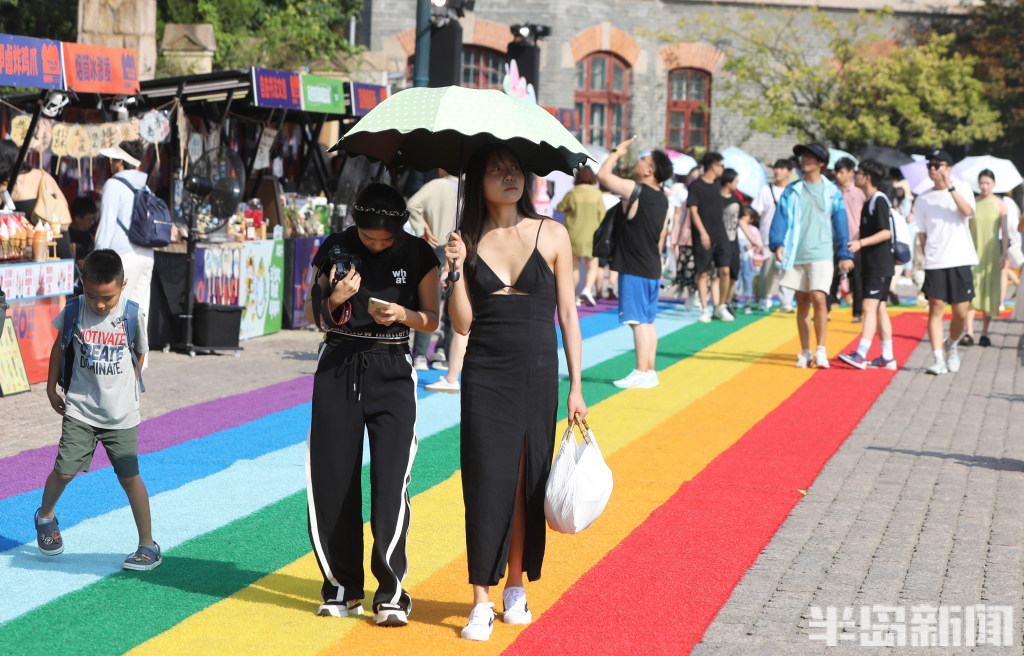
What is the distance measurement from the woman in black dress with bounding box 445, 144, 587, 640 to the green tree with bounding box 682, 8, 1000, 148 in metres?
27.0

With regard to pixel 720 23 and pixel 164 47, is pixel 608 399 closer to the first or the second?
pixel 164 47

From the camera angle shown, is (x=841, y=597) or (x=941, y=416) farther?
(x=941, y=416)

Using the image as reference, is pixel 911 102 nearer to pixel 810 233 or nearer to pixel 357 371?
pixel 810 233

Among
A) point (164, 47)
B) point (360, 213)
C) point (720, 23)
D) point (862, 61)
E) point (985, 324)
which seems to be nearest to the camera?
point (360, 213)

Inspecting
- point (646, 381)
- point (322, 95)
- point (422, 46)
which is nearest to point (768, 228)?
point (322, 95)

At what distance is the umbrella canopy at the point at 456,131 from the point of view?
15.3ft

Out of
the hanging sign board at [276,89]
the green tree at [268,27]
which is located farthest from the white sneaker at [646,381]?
the green tree at [268,27]

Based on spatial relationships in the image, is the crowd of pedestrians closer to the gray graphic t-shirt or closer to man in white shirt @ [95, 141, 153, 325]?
the gray graphic t-shirt

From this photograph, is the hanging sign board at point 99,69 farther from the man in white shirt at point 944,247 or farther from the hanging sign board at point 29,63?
the man in white shirt at point 944,247

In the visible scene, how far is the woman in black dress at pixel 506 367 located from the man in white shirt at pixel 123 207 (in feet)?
20.9

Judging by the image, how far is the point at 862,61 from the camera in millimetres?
31391

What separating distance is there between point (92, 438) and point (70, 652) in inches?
51.8

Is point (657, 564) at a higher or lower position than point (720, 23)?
lower

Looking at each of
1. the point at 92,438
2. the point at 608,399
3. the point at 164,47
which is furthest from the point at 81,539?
the point at 164,47
